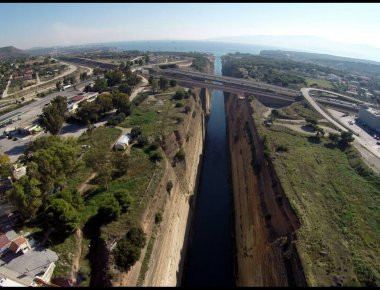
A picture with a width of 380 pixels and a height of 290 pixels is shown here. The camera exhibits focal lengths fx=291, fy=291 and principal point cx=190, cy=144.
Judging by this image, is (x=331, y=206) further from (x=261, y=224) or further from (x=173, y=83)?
(x=173, y=83)

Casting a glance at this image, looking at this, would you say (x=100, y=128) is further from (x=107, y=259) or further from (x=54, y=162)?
(x=107, y=259)

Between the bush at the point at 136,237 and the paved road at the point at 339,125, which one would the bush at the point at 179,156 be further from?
the paved road at the point at 339,125

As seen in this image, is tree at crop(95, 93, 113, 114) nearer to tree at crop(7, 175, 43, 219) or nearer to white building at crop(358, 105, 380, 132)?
tree at crop(7, 175, 43, 219)

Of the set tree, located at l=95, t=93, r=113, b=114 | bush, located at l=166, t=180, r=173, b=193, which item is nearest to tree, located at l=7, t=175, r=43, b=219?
bush, located at l=166, t=180, r=173, b=193

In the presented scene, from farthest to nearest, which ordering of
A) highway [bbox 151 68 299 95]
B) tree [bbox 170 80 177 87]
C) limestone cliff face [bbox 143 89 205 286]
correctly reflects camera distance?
highway [bbox 151 68 299 95] < tree [bbox 170 80 177 87] < limestone cliff face [bbox 143 89 205 286]

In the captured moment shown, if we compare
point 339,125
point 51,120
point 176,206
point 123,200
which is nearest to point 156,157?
point 176,206

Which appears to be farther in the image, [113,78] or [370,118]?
[113,78]

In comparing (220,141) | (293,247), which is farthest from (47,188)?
(220,141)
